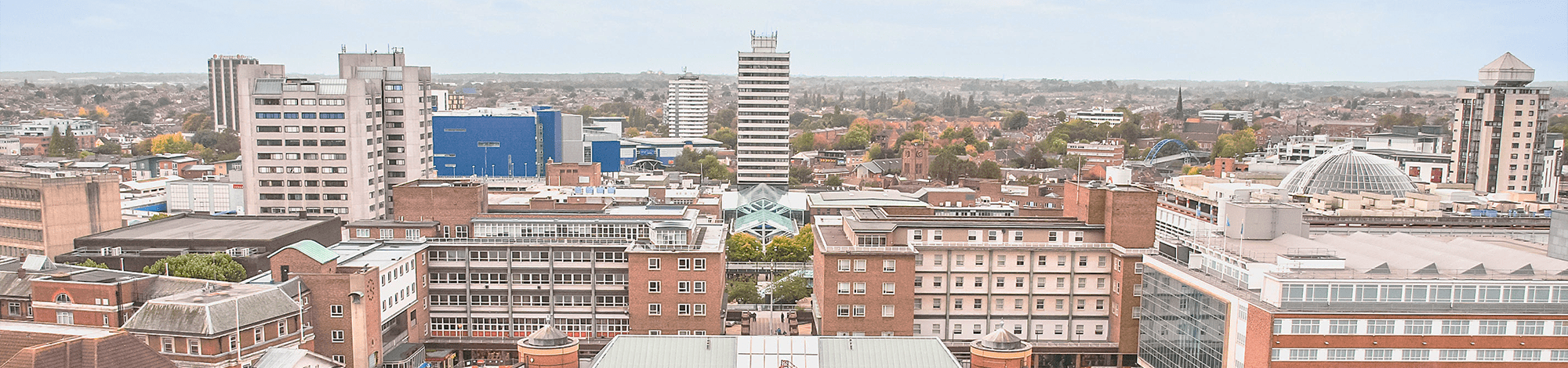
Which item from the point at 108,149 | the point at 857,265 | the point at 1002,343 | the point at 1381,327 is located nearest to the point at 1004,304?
the point at 857,265

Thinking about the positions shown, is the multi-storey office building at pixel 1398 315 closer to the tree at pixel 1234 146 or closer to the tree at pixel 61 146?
the tree at pixel 1234 146

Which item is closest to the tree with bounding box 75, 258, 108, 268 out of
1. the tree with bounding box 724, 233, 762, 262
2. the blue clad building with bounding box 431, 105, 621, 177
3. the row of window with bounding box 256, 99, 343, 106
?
the row of window with bounding box 256, 99, 343, 106

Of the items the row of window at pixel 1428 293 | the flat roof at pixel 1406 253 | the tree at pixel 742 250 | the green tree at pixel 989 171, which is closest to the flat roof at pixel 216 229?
the tree at pixel 742 250

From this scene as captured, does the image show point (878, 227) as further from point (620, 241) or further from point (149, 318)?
point (149, 318)

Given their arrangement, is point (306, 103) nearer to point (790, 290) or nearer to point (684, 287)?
point (790, 290)

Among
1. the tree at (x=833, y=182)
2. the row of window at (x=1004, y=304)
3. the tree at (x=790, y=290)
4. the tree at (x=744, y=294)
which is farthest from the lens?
the tree at (x=833, y=182)

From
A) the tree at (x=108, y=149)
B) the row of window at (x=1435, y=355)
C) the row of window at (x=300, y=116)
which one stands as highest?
the row of window at (x=300, y=116)
